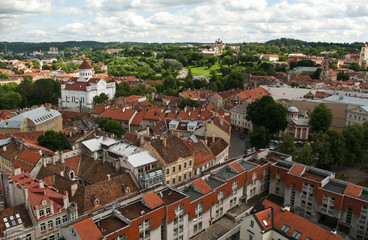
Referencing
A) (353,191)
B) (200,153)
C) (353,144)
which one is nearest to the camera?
(353,191)

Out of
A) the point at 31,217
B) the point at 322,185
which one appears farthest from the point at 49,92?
the point at 322,185

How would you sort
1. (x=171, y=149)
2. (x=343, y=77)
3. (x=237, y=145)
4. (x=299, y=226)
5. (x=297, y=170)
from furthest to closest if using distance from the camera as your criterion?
(x=343, y=77), (x=237, y=145), (x=171, y=149), (x=297, y=170), (x=299, y=226)

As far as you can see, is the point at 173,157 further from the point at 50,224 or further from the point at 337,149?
the point at 337,149

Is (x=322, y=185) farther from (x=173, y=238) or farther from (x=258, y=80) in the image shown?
(x=258, y=80)

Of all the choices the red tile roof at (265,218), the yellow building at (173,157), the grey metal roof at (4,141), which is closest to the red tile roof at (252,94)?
the yellow building at (173,157)

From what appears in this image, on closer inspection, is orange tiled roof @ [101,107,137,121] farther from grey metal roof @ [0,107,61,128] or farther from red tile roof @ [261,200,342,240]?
red tile roof @ [261,200,342,240]

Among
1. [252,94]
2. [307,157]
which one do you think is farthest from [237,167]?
[252,94]
